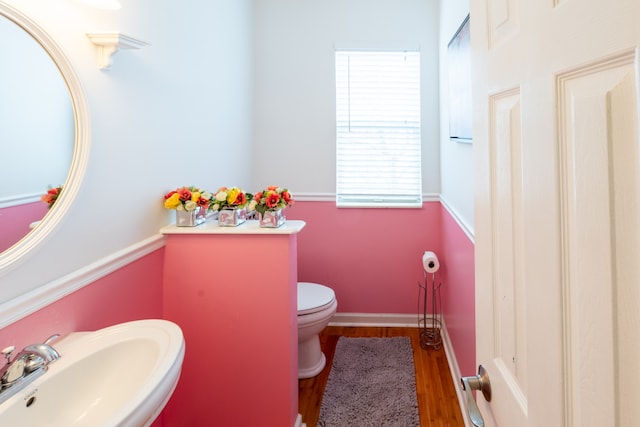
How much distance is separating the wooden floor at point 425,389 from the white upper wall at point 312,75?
3.89 ft

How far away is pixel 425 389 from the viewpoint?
2258 mm

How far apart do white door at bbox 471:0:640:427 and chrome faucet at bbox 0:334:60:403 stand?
1.04 meters

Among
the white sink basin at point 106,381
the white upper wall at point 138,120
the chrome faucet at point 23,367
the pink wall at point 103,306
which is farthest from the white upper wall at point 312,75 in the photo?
the chrome faucet at point 23,367

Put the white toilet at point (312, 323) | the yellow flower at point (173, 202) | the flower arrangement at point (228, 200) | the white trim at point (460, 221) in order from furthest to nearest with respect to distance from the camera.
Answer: the white toilet at point (312, 323) < the white trim at point (460, 221) < the flower arrangement at point (228, 200) < the yellow flower at point (173, 202)

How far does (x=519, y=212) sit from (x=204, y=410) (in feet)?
5.30

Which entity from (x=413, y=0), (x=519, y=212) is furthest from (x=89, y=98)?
(x=413, y=0)

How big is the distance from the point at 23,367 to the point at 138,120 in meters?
0.95

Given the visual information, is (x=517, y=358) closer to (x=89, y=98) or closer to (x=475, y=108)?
(x=475, y=108)

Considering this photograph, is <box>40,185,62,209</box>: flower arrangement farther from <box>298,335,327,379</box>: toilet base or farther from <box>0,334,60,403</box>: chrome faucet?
<box>298,335,327,379</box>: toilet base

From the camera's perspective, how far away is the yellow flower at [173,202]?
5.46ft

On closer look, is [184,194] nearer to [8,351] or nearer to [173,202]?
[173,202]

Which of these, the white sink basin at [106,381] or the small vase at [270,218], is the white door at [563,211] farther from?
the small vase at [270,218]

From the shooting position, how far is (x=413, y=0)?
296 cm

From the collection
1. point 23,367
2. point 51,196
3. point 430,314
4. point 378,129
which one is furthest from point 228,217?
point 430,314
